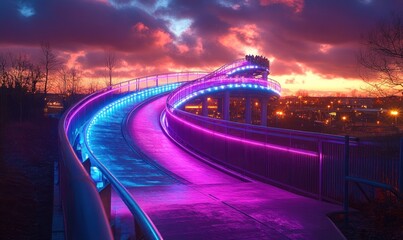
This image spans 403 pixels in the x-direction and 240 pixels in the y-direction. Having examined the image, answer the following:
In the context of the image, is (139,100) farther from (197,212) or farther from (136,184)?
(197,212)

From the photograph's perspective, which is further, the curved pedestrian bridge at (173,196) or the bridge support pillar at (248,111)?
the bridge support pillar at (248,111)

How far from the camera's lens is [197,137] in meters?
20.8

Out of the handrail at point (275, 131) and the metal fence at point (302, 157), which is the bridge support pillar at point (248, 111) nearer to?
the handrail at point (275, 131)

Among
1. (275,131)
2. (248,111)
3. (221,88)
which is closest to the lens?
(275,131)

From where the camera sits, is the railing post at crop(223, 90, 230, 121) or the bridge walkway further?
the railing post at crop(223, 90, 230, 121)

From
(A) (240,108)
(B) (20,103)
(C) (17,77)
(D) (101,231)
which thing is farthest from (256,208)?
(A) (240,108)

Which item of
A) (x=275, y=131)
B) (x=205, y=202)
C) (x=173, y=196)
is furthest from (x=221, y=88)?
(x=205, y=202)

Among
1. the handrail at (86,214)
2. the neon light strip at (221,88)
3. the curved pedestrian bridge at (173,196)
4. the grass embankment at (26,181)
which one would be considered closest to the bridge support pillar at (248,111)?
the neon light strip at (221,88)

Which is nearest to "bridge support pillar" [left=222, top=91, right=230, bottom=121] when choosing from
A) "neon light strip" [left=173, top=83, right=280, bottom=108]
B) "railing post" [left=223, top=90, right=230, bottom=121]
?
"railing post" [left=223, top=90, right=230, bottom=121]

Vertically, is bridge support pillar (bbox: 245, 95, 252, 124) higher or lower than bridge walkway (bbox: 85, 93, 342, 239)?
higher

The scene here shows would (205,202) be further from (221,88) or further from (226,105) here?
(226,105)

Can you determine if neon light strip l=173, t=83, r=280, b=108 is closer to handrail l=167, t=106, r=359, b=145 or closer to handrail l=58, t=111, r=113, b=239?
handrail l=167, t=106, r=359, b=145

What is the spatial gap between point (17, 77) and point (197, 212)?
40018 millimetres

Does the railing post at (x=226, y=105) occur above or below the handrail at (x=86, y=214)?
above
